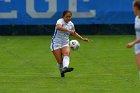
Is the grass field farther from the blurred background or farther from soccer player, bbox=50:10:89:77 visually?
the blurred background

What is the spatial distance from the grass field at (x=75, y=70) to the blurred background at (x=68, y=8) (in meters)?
3.13

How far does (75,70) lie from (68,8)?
12.2m

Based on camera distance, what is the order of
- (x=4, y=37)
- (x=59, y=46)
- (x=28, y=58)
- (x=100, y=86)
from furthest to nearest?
(x=4, y=37) → (x=28, y=58) → (x=59, y=46) → (x=100, y=86)

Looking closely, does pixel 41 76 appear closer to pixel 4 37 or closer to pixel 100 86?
pixel 100 86

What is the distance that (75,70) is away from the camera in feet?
54.2

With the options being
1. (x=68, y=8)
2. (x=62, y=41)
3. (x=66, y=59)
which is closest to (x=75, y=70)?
(x=62, y=41)

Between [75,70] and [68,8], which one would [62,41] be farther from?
[68,8]

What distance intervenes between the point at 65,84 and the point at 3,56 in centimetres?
674

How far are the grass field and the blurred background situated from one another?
3.13 metres

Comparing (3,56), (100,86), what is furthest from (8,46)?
(100,86)

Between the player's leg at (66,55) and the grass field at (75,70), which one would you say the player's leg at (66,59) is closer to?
the player's leg at (66,55)

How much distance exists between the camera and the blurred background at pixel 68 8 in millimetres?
28391

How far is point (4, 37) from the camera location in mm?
28094

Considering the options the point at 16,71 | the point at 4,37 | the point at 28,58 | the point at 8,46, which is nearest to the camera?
the point at 16,71
